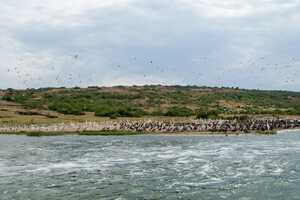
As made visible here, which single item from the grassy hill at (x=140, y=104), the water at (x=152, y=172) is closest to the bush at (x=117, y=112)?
the grassy hill at (x=140, y=104)

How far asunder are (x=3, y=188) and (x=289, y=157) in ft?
83.2

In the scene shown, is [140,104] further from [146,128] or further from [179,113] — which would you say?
[146,128]

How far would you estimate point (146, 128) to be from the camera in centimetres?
9250

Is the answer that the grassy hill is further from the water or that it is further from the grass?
the water

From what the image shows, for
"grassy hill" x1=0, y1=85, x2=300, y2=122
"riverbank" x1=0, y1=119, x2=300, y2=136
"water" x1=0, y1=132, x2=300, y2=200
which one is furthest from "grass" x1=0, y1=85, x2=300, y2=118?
"water" x1=0, y1=132, x2=300, y2=200

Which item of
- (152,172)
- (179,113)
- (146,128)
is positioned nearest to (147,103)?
(179,113)

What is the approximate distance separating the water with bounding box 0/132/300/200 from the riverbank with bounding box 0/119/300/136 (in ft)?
89.0

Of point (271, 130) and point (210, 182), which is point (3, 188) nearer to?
point (210, 182)

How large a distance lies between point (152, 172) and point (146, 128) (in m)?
52.8

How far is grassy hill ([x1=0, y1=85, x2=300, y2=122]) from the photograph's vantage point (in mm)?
122887

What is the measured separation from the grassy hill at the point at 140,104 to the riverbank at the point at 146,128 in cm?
1918

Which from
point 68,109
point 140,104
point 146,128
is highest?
point 140,104

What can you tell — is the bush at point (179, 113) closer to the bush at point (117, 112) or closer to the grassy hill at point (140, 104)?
the grassy hill at point (140, 104)

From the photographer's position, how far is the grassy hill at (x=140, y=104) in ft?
403
